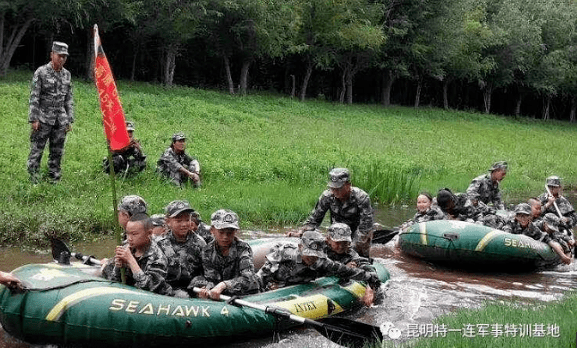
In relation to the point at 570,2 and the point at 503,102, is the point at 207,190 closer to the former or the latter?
the point at 503,102

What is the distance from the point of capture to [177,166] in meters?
12.6

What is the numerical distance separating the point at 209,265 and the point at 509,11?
4491cm

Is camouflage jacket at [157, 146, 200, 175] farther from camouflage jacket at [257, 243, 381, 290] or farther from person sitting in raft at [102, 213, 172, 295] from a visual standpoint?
person sitting in raft at [102, 213, 172, 295]

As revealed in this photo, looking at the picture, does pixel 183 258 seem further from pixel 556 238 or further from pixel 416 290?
pixel 556 238

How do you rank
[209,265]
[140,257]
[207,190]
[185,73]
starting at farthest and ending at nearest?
1. [185,73]
2. [207,190]
3. [209,265]
4. [140,257]

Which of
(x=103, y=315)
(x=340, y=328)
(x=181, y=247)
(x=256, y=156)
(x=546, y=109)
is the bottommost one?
(x=340, y=328)

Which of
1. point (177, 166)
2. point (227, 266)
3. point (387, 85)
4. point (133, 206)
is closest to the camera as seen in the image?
point (227, 266)

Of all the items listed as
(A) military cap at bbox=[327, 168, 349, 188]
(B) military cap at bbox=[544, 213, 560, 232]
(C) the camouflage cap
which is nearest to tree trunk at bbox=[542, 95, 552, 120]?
(B) military cap at bbox=[544, 213, 560, 232]

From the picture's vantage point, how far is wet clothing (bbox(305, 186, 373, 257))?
8828 mm

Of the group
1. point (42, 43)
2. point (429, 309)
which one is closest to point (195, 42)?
point (42, 43)

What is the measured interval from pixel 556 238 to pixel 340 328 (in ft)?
19.6

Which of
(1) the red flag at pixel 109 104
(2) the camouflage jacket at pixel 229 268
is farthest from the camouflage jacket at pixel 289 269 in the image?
(1) the red flag at pixel 109 104

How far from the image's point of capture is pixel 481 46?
144 feet

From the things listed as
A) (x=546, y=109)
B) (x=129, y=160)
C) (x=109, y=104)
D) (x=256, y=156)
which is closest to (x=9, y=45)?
(x=256, y=156)
